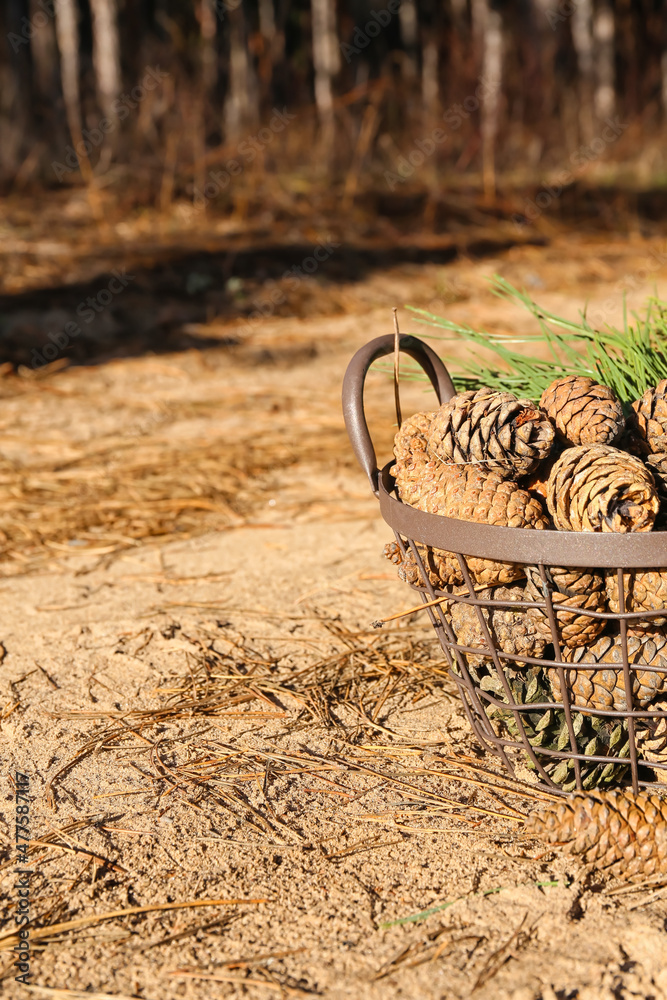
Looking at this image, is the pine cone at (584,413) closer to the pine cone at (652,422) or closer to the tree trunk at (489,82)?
the pine cone at (652,422)

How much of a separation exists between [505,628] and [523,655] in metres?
0.05

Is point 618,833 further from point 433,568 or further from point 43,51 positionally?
point 43,51

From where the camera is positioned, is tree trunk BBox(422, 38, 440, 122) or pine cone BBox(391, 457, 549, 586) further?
tree trunk BBox(422, 38, 440, 122)

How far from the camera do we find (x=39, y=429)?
344 centimetres

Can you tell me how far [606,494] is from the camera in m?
1.15

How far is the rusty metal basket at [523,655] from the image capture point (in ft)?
3.67

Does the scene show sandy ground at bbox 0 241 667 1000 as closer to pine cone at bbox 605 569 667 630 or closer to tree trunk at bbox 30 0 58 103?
pine cone at bbox 605 569 667 630

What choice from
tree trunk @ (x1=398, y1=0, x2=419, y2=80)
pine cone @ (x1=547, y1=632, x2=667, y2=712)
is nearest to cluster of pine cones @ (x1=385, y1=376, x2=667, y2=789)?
pine cone @ (x1=547, y1=632, x2=667, y2=712)

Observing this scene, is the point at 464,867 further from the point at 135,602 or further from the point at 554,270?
the point at 554,270

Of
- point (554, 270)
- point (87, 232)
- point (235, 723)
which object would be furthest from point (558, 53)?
point (235, 723)

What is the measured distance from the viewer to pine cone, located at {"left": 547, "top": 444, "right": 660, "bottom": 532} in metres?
1.15

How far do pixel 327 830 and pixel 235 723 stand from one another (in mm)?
345

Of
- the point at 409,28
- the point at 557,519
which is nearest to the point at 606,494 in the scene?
the point at 557,519

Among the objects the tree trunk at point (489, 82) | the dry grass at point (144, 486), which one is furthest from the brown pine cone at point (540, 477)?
the tree trunk at point (489, 82)
